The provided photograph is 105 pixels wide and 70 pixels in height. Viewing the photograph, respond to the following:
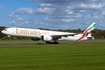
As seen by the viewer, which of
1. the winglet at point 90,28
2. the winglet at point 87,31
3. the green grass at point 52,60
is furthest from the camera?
the winglet at point 90,28

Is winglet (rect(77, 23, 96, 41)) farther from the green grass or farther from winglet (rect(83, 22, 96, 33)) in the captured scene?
the green grass

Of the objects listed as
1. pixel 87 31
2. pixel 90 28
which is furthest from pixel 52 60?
pixel 90 28

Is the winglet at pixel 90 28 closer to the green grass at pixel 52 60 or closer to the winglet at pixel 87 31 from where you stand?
the winglet at pixel 87 31

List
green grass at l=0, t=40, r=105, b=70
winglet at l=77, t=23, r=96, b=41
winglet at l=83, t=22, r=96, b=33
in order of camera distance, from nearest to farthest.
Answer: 1. green grass at l=0, t=40, r=105, b=70
2. winglet at l=77, t=23, r=96, b=41
3. winglet at l=83, t=22, r=96, b=33

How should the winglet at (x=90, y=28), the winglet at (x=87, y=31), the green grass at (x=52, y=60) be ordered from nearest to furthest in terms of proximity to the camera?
1. the green grass at (x=52, y=60)
2. the winglet at (x=87, y=31)
3. the winglet at (x=90, y=28)

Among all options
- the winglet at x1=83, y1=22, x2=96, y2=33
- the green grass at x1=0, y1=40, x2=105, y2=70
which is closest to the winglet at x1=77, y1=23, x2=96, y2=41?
the winglet at x1=83, y1=22, x2=96, y2=33

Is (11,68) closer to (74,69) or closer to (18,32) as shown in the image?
(74,69)

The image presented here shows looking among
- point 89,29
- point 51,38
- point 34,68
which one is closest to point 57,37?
point 51,38

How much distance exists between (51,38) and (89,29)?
1836cm

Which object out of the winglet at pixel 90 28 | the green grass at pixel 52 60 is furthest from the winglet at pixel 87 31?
the green grass at pixel 52 60

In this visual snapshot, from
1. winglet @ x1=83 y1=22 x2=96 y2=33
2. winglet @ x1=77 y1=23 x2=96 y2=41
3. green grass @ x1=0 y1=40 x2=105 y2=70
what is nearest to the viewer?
green grass @ x1=0 y1=40 x2=105 y2=70

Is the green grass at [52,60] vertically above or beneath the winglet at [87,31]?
beneath

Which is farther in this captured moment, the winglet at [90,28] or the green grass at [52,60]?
the winglet at [90,28]

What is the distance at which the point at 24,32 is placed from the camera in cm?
6231
